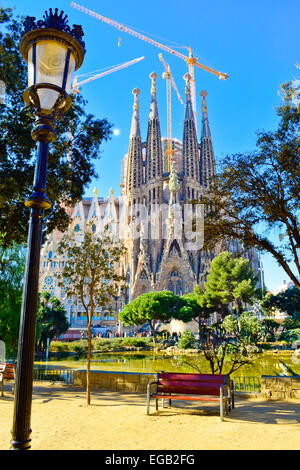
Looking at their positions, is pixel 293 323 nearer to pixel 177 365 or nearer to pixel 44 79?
pixel 177 365

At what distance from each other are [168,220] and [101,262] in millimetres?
34841

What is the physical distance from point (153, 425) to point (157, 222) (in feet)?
127

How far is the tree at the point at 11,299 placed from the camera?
9859mm

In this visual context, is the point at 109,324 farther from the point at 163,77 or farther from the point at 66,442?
the point at 66,442

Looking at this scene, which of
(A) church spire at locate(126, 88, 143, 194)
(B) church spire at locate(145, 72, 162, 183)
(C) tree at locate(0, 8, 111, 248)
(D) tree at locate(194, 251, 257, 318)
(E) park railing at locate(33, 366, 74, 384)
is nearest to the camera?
(C) tree at locate(0, 8, 111, 248)

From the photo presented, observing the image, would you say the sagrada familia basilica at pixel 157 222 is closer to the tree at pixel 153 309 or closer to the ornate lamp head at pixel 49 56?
the tree at pixel 153 309

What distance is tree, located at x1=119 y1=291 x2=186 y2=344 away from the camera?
25.9 metres

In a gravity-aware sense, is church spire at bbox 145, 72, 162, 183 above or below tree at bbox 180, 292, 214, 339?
above

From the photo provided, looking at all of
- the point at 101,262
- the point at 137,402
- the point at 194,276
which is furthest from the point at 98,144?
the point at 194,276

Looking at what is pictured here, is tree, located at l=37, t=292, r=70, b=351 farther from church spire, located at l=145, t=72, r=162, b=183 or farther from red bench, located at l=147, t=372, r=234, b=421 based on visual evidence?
church spire, located at l=145, t=72, r=162, b=183

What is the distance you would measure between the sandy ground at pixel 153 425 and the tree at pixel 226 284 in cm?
2197

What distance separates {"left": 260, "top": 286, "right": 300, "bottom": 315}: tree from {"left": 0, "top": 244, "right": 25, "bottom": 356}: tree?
96.4 ft

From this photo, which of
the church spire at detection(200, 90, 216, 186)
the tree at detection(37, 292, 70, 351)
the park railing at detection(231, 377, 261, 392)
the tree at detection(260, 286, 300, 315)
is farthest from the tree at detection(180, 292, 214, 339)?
the church spire at detection(200, 90, 216, 186)

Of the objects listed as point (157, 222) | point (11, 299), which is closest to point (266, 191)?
point (11, 299)
